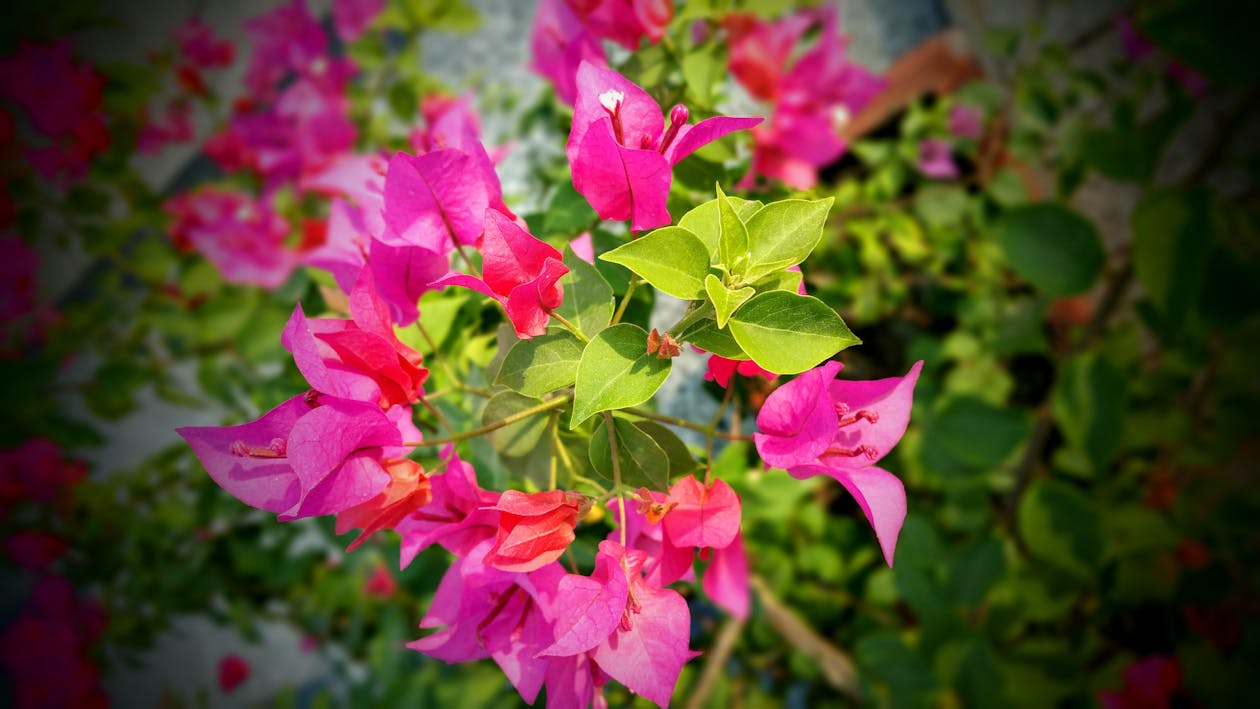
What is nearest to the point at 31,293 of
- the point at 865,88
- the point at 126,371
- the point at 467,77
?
the point at 126,371

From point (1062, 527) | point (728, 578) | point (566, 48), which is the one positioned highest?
point (566, 48)

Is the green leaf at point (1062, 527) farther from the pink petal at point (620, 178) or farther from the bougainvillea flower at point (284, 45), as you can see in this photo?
the bougainvillea flower at point (284, 45)

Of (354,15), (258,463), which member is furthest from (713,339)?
(354,15)

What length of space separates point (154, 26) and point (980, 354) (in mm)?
2480

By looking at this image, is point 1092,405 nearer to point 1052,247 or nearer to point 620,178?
point 1052,247

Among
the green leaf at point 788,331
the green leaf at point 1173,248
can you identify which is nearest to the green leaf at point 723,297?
the green leaf at point 788,331

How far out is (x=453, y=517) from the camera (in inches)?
14.9

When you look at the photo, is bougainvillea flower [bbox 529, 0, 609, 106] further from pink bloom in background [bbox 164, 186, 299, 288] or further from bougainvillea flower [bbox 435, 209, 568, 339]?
pink bloom in background [bbox 164, 186, 299, 288]

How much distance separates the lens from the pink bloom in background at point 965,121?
1.21 metres

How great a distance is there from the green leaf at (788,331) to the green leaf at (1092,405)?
0.74 m

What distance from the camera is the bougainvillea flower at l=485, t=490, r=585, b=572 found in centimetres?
32

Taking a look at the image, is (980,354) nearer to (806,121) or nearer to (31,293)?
(806,121)

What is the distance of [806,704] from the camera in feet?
3.65

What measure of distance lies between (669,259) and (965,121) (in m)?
1.16
